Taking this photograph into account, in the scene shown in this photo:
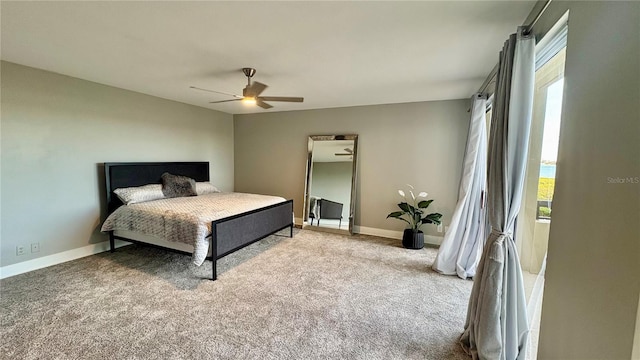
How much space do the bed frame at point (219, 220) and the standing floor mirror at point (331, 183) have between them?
27.6 inches

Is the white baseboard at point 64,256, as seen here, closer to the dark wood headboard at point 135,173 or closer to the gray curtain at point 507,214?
the dark wood headboard at point 135,173

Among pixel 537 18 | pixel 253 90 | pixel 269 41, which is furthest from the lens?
pixel 253 90

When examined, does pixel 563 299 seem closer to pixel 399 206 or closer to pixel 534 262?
pixel 534 262

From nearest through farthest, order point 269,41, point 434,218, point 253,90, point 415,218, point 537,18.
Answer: point 537,18, point 269,41, point 253,90, point 434,218, point 415,218

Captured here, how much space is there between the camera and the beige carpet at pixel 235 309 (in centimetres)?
189

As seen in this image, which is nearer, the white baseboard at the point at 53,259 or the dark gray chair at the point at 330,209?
the white baseboard at the point at 53,259

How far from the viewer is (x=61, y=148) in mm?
3232

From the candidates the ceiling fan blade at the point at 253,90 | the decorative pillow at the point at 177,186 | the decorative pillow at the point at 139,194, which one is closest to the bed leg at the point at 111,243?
the decorative pillow at the point at 139,194

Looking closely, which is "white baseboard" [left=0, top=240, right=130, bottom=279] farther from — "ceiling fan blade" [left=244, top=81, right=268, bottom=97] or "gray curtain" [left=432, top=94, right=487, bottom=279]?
"gray curtain" [left=432, top=94, right=487, bottom=279]

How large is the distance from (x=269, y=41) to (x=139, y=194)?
292 centimetres

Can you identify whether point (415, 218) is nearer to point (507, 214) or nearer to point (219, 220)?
point (507, 214)

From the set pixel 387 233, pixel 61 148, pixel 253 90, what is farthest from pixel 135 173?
pixel 387 233

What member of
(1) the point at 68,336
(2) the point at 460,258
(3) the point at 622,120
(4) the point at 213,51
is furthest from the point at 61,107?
(2) the point at 460,258

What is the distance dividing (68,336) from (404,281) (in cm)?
304
